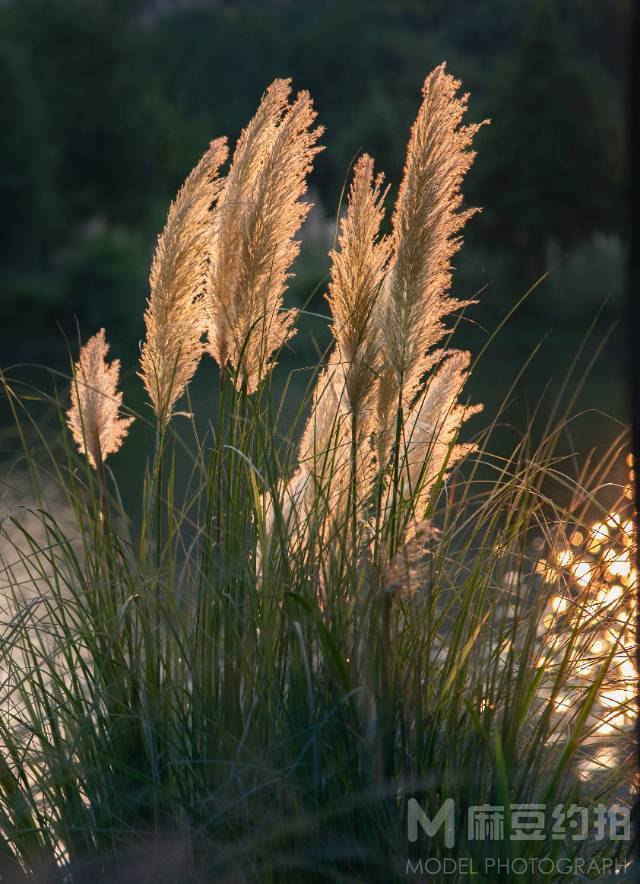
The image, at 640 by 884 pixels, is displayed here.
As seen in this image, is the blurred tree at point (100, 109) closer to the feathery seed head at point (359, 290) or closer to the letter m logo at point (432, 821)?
the feathery seed head at point (359, 290)

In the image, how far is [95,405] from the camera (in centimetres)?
216

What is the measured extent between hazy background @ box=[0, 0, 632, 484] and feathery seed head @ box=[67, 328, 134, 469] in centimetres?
1752

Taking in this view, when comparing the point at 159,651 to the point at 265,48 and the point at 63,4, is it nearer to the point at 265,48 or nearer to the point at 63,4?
the point at 63,4

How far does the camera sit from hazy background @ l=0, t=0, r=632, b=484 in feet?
90.2

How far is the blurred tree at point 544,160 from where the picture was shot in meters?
34.8

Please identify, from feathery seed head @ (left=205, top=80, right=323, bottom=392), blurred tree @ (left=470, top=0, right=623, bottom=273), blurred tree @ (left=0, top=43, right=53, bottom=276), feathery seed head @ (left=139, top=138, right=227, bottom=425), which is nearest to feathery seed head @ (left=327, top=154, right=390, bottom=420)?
feathery seed head @ (left=205, top=80, right=323, bottom=392)

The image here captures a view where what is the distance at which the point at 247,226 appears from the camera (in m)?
2.03

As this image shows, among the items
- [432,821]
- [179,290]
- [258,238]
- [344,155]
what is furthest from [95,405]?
[344,155]

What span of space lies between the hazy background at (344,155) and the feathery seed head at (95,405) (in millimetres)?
17520

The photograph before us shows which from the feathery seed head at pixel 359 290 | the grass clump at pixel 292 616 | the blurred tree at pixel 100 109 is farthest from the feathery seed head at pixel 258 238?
the blurred tree at pixel 100 109

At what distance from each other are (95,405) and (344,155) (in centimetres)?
3157

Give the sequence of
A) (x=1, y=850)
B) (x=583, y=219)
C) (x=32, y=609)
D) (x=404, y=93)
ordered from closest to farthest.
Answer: (x=1, y=850), (x=32, y=609), (x=583, y=219), (x=404, y=93)

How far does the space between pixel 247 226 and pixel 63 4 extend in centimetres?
4362

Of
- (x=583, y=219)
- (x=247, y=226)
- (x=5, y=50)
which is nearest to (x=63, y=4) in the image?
(x=5, y=50)
